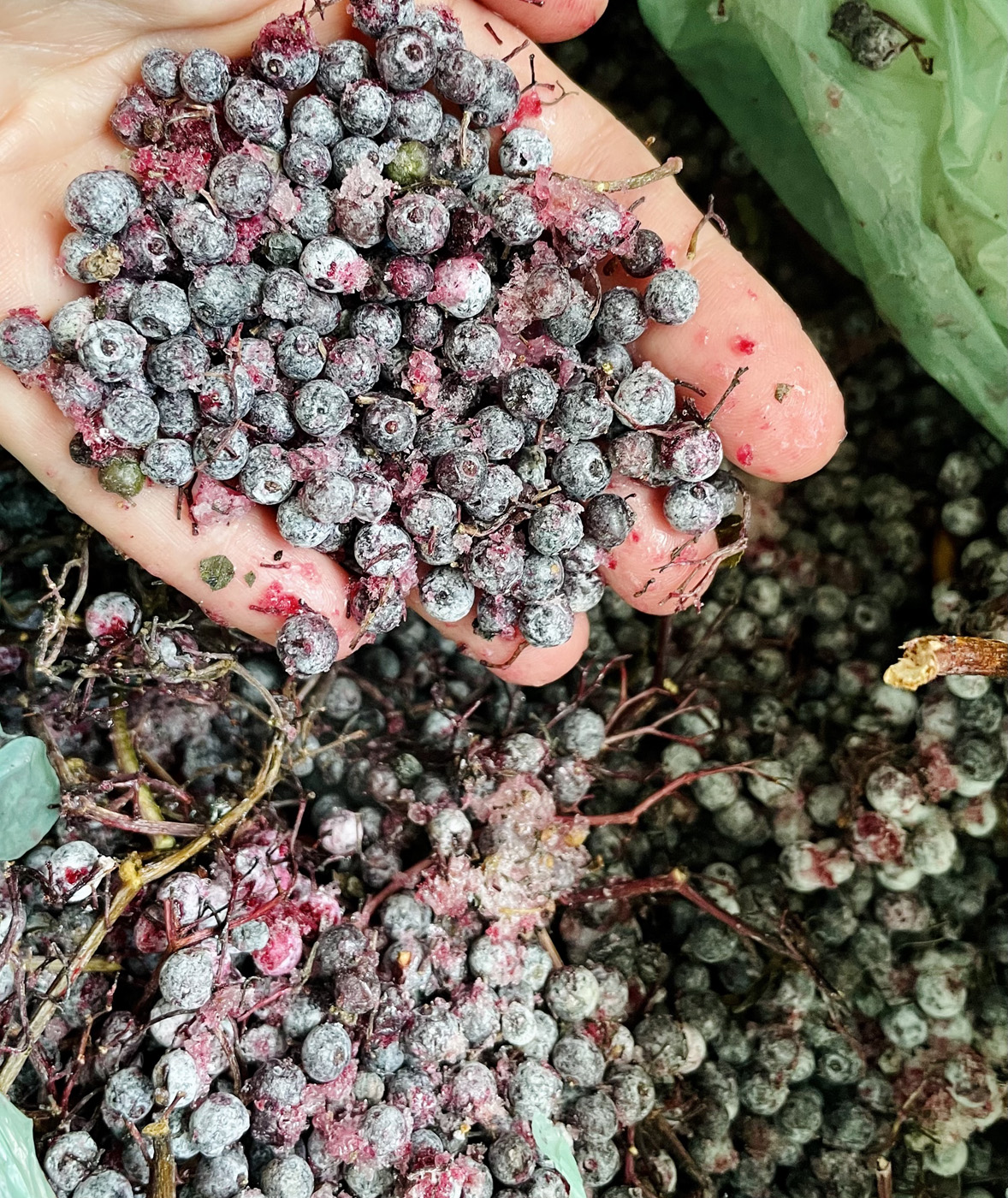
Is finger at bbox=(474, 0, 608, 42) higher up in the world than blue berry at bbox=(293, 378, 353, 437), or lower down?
higher up

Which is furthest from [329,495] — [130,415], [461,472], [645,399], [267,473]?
[645,399]

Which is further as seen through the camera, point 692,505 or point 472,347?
point 692,505

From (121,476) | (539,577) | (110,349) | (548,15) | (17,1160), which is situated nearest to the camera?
(17,1160)

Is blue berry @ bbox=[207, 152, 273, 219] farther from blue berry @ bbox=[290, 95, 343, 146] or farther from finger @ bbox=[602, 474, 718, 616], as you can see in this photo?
finger @ bbox=[602, 474, 718, 616]

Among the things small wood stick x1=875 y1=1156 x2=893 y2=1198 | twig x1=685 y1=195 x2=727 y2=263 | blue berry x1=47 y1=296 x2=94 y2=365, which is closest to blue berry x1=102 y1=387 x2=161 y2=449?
blue berry x1=47 y1=296 x2=94 y2=365

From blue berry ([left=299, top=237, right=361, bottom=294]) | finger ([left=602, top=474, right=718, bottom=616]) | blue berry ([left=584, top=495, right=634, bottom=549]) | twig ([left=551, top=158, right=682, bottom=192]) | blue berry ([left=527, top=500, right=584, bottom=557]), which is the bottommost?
finger ([left=602, top=474, right=718, bottom=616])

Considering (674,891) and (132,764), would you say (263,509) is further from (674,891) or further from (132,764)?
(674,891)
